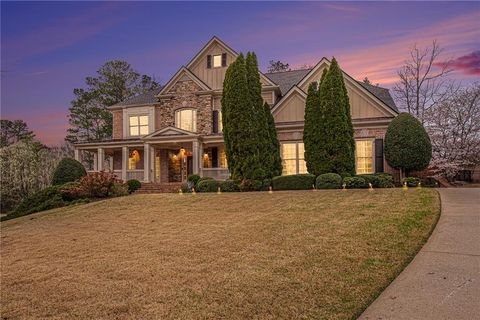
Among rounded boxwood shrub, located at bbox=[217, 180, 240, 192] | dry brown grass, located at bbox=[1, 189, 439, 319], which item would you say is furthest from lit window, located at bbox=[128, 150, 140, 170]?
dry brown grass, located at bbox=[1, 189, 439, 319]

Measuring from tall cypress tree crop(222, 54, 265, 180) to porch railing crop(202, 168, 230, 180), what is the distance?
11.8 ft

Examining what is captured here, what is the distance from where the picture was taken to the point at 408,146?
18.0 metres

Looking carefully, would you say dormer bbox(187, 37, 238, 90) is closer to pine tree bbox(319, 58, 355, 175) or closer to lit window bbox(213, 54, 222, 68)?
lit window bbox(213, 54, 222, 68)

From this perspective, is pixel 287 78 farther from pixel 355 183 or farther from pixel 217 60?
pixel 355 183

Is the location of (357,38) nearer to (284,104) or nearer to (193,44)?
(284,104)

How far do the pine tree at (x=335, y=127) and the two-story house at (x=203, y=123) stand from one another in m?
2.56

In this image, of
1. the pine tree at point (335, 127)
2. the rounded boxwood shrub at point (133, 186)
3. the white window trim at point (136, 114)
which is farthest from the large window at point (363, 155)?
the white window trim at point (136, 114)

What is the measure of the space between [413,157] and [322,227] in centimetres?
1189

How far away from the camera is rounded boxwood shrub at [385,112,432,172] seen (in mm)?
17891

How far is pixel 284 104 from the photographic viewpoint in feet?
72.5

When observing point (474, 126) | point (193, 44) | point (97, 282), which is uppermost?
point (193, 44)

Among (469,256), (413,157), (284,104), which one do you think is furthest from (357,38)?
(469,256)

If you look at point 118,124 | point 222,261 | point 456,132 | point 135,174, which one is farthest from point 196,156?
point 222,261

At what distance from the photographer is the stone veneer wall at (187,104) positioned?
2462cm
